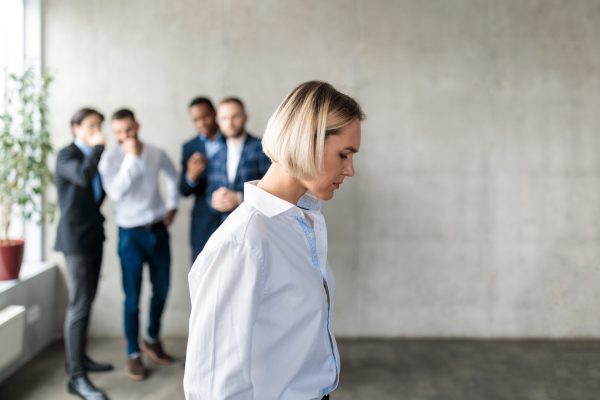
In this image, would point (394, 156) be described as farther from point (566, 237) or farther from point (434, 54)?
point (566, 237)

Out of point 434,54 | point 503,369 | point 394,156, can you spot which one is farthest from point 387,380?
point 434,54

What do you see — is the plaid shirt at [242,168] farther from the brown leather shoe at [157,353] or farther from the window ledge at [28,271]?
the window ledge at [28,271]

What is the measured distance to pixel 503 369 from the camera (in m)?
4.04

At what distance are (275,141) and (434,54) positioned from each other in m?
3.75

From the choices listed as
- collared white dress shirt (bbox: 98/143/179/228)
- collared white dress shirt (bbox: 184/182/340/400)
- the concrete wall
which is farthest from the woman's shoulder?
the concrete wall

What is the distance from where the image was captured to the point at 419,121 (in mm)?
4621

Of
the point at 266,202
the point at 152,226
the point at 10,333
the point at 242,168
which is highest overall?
the point at 242,168

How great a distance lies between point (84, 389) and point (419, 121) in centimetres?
294

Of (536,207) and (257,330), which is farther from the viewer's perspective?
(536,207)

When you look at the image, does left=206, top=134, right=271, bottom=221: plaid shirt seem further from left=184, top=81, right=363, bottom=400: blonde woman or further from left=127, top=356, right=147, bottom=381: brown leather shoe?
left=184, top=81, right=363, bottom=400: blonde woman

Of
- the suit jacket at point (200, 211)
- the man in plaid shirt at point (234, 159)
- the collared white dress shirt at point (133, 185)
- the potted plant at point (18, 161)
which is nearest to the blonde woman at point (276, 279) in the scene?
the man in plaid shirt at point (234, 159)

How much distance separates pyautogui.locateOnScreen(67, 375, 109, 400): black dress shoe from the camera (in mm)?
3457

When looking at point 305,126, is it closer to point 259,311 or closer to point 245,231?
point 245,231

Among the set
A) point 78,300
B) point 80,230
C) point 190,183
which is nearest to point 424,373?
point 190,183
